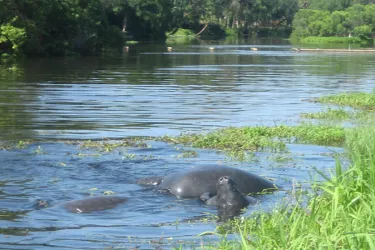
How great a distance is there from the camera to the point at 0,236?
7.59 metres

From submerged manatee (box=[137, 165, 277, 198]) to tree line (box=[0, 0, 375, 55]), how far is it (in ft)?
106

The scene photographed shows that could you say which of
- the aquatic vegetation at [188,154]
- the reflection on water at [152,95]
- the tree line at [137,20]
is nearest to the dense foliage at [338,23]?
the tree line at [137,20]

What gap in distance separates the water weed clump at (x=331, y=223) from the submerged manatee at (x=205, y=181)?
202cm

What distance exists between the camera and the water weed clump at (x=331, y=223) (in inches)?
230

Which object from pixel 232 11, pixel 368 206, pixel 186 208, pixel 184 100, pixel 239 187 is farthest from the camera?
pixel 232 11

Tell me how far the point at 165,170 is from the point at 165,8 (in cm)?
7904

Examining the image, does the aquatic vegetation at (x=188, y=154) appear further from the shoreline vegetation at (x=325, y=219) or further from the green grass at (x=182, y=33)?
the green grass at (x=182, y=33)

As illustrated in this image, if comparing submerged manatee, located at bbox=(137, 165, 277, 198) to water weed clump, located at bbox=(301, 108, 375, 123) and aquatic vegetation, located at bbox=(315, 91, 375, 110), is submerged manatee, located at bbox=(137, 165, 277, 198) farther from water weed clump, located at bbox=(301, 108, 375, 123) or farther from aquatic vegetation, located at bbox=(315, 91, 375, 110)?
aquatic vegetation, located at bbox=(315, 91, 375, 110)

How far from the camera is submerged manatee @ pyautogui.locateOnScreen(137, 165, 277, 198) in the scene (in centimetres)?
966

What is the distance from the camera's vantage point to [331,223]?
6426 millimetres

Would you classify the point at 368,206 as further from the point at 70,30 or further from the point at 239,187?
the point at 70,30

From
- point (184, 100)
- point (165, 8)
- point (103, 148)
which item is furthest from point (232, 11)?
point (103, 148)

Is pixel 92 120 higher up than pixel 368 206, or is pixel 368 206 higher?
pixel 368 206

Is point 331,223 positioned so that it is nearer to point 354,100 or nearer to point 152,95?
point 354,100
